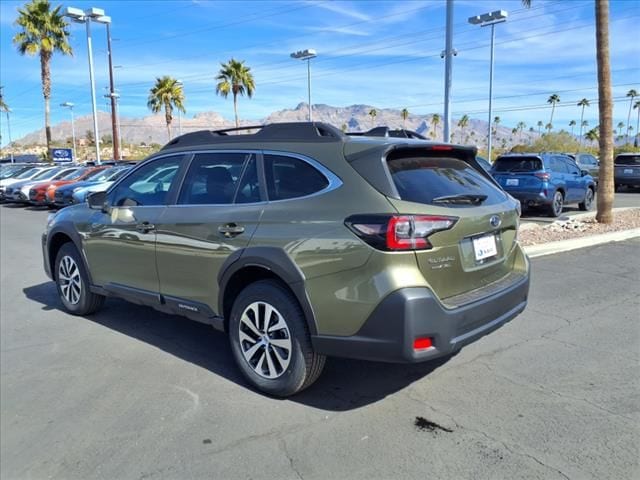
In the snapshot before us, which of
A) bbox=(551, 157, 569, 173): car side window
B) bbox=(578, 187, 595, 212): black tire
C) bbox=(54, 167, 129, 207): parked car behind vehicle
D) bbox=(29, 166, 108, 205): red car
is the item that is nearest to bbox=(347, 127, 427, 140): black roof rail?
bbox=(551, 157, 569, 173): car side window

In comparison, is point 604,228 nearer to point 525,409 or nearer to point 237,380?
point 525,409

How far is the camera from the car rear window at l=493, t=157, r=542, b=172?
13109 mm

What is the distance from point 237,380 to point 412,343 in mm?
1576

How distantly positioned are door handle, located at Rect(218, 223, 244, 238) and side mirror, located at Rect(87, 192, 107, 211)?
1.94m

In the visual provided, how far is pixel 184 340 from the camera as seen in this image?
495 centimetres

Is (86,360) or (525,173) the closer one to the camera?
(86,360)

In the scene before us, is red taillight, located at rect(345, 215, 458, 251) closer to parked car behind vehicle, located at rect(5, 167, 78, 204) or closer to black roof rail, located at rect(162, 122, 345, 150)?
black roof rail, located at rect(162, 122, 345, 150)

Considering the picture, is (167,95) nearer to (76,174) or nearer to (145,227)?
(76,174)

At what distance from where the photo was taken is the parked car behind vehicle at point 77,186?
1706 centimetres

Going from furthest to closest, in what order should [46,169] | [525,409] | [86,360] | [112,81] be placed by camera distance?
[112,81]
[46,169]
[86,360]
[525,409]

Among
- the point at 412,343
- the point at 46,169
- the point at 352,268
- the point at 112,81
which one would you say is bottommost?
the point at 412,343

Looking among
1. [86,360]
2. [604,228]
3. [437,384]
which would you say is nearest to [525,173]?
[604,228]

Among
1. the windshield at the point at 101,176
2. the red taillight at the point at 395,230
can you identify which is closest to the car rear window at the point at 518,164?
the red taillight at the point at 395,230

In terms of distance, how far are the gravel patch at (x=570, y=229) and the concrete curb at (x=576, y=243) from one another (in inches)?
9.9
